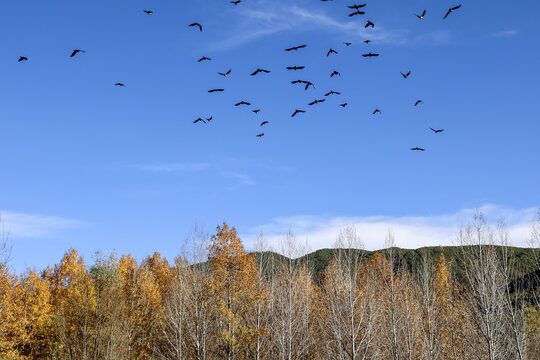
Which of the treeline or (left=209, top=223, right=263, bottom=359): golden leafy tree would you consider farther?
(left=209, top=223, right=263, bottom=359): golden leafy tree

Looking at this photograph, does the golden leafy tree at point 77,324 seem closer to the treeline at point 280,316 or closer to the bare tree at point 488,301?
the treeline at point 280,316

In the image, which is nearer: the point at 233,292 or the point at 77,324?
the point at 77,324

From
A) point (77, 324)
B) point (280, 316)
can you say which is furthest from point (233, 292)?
point (77, 324)

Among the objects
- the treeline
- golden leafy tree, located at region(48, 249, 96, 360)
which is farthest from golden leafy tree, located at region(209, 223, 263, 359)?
golden leafy tree, located at region(48, 249, 96, 360)

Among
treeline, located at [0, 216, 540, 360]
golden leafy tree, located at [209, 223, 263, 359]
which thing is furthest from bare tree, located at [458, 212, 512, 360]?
golden leafy tree, located at [209, 223, 263, 359]

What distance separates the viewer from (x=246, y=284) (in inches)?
1260

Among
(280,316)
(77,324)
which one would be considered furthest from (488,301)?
(77,324)

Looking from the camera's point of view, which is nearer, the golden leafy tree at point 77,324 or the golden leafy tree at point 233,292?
the golden leafy tree at point 77,324

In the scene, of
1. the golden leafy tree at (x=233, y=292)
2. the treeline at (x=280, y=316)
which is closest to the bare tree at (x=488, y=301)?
the treeline at (x=280, y=316)

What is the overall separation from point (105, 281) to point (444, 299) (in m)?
28.8

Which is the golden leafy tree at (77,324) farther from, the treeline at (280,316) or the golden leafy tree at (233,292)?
the golden leafy tree at (233,292)

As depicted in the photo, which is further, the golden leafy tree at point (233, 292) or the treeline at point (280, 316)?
the golden leafy tree at point (233, 292)

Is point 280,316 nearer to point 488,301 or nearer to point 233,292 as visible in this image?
point 233,292

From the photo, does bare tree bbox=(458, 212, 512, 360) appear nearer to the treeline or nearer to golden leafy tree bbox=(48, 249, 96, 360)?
the treeline
